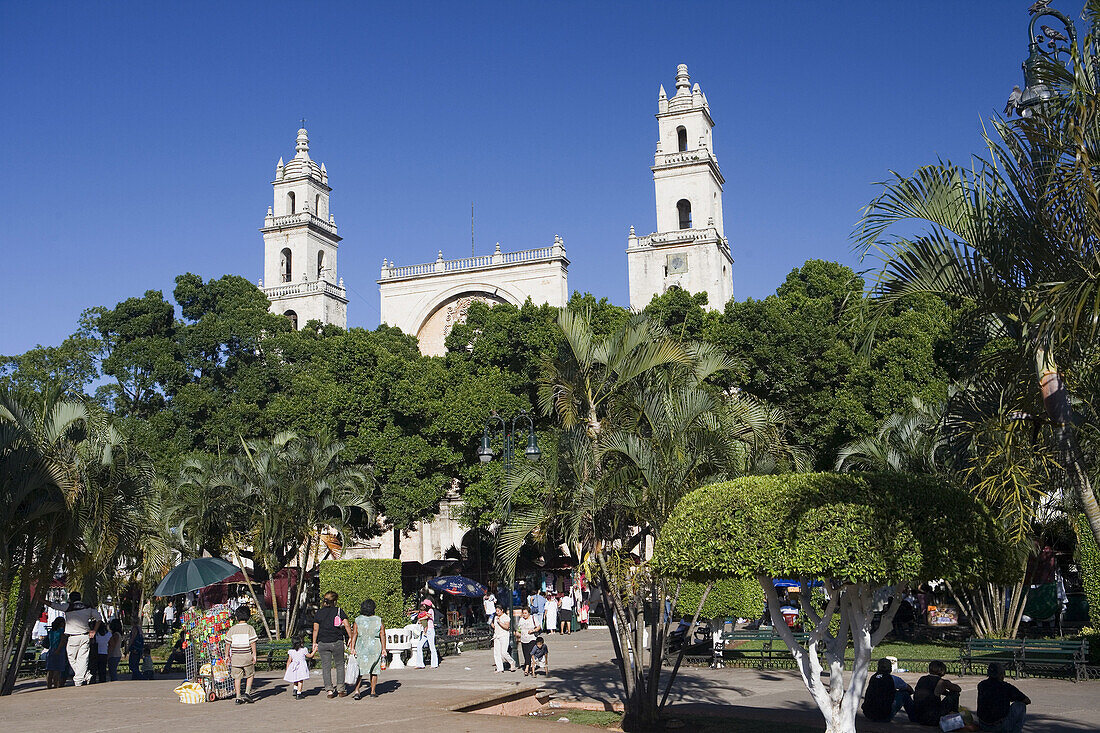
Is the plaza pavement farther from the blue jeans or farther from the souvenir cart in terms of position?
the blue jeans

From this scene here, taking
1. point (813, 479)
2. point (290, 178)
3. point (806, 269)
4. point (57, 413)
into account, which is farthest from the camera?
point (290, 178)

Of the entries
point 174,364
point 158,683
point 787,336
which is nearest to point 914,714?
point 158,683

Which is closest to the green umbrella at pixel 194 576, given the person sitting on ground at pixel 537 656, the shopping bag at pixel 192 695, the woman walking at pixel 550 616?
the shopping bag at pixel 192 695

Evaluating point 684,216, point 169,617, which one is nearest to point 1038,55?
point 169,617

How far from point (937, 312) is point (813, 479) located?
2235cm

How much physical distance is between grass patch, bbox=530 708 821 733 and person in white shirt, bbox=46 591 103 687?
7.11 m

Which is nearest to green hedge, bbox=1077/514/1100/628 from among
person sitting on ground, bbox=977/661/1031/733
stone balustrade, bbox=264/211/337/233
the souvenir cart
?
person sitting on ground, bbox=977/661/1031/733

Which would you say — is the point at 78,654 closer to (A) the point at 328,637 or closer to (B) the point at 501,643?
(A) the point at 328,637

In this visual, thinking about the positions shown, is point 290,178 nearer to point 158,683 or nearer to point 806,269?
point 806,269

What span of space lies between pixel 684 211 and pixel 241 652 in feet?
131

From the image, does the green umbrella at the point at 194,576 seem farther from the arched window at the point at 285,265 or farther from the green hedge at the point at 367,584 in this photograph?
the arched window at the point at 285,265

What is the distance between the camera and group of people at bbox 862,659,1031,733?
9.98 meters

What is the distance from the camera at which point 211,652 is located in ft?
42.5

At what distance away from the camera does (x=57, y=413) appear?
1371 centimetres
